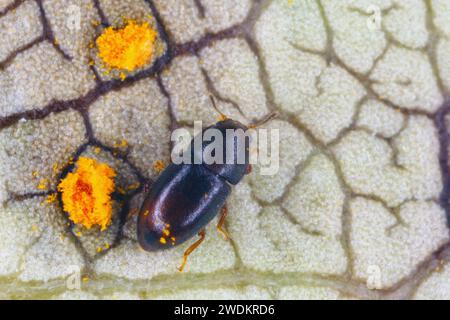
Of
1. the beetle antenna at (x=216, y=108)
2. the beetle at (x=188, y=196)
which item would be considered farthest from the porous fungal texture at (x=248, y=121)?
A: the beetle at (x=188, y=196)

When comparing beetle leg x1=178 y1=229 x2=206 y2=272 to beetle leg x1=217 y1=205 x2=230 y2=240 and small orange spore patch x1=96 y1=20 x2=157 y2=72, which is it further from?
small orange spore patch x1=96 y1=20 x2=157 y2=72

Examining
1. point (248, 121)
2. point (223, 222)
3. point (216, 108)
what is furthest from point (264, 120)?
point (223, 222)

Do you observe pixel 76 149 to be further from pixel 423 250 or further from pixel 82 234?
pixel 423 250

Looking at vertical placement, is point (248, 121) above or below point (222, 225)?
above

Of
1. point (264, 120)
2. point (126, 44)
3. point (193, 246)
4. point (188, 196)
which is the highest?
point (126, 44)

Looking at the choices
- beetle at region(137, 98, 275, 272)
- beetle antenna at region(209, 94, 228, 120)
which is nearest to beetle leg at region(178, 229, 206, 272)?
beetle at region(137, 98, 275, 272)

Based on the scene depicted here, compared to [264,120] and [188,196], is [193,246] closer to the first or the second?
[188,196]
